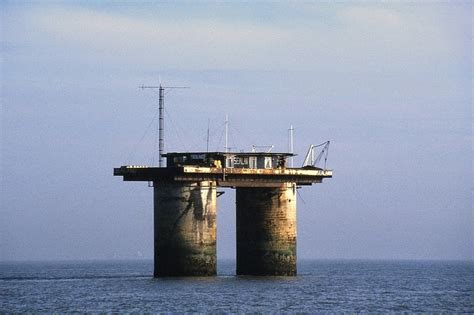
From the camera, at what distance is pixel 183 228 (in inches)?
3844

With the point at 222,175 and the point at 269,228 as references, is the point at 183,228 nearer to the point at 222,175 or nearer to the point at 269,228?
the point at 222,175

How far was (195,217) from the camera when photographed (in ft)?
321

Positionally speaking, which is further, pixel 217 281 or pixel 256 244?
pixel 256 244

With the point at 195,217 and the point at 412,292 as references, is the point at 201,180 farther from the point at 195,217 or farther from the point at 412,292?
the point at 412,292

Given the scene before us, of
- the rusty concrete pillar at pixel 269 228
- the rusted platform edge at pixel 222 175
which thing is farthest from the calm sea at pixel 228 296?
the rusted platform edge at pixel 222 175

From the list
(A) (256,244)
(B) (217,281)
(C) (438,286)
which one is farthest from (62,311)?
(C) (438,286)


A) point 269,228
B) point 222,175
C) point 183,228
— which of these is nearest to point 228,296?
point 183,228

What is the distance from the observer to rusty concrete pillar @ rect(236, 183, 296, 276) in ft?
338

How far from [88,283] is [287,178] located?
1854 centimetres

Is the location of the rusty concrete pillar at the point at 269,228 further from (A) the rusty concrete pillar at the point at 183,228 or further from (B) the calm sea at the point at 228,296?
(A) the rusty concrete pillar at the point at 183,228

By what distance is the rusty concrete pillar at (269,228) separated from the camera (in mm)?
102938

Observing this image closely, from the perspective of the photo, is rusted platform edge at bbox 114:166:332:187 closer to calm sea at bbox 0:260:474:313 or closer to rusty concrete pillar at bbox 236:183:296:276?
rusty concrete pillar at bbox 236:183:296:276

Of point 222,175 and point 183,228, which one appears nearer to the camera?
point 183,228

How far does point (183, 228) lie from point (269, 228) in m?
8.47
